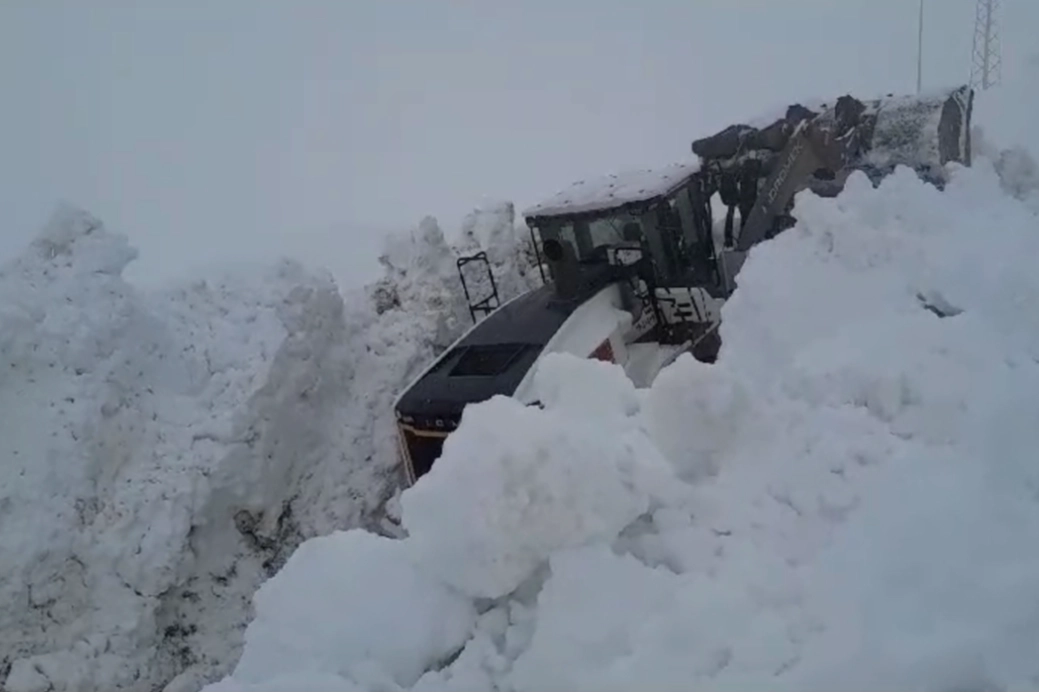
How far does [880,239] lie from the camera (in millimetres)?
4238

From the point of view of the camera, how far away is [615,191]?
7.84m

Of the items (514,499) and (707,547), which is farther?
(707,547)

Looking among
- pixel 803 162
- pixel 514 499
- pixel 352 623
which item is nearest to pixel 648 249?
pixel 803 162

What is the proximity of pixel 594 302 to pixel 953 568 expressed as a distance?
5061 millimetres

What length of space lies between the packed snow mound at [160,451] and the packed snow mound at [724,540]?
384 cm

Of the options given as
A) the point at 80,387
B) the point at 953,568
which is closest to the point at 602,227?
the point at 80,387

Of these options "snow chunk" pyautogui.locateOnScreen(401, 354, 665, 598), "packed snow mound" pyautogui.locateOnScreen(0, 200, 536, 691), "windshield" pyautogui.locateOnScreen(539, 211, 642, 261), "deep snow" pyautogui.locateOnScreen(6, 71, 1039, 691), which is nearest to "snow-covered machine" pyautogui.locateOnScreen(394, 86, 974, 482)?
"windshield" pyautogui.locateOnScreen(539, 211, 642, 261)

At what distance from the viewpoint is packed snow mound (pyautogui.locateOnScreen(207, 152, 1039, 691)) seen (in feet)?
7.52

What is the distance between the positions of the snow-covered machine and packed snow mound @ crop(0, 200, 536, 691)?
3.00ft

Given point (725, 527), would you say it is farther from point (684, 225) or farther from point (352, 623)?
point (684, 225)

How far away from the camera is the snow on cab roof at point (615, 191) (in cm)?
751

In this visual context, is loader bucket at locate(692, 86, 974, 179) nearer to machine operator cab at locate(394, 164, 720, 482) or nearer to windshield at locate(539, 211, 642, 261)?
machine operator cab at locate(394, 164, 720, 482)

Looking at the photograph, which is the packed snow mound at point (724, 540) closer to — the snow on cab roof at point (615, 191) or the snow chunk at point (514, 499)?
the snow chunk at point (514, 499)

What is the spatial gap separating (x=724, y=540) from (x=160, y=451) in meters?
5.03
